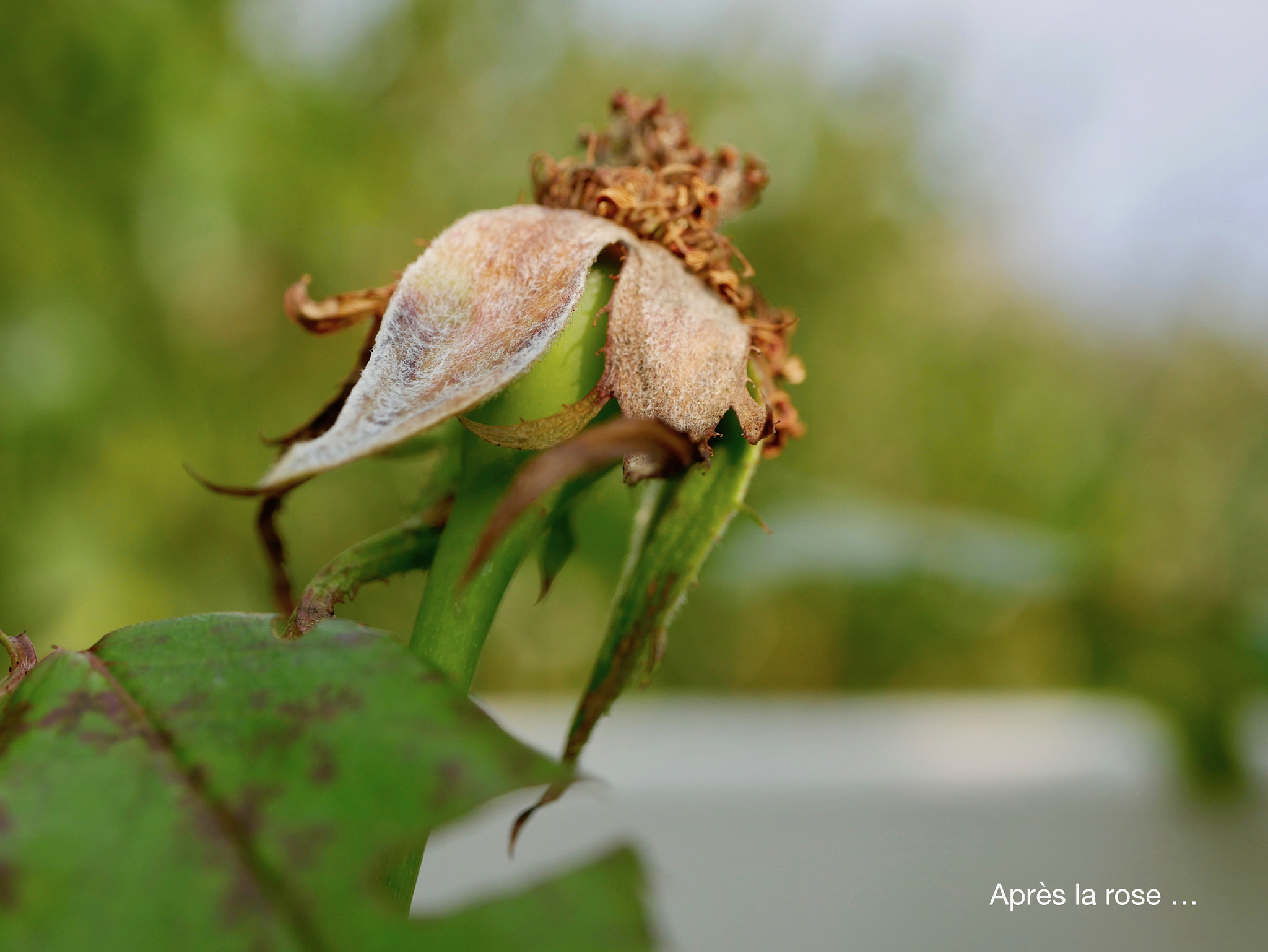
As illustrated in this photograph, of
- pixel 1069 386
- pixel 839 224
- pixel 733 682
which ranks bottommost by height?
pixel 733 682

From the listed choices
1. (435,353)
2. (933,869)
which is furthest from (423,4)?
(435,353)

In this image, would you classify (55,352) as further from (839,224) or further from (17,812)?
(839,224)

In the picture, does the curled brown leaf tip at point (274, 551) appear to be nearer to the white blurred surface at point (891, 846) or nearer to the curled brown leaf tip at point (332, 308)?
the curled brown leaf tip at point (332, 308)

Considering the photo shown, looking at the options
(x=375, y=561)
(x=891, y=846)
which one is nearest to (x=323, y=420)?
(x=375, y=561)

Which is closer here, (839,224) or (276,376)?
(276,376)

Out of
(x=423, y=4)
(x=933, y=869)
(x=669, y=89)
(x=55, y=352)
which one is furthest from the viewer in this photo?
(x=669, y=89)

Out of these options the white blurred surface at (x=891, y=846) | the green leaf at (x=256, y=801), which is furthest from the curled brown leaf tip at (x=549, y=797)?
the white blurred surface at (x=891, y=846)

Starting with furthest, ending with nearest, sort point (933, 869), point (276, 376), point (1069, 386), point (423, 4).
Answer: point (1069, 386) → point (423, 4) → point (276, 376) → point (933, 869)
